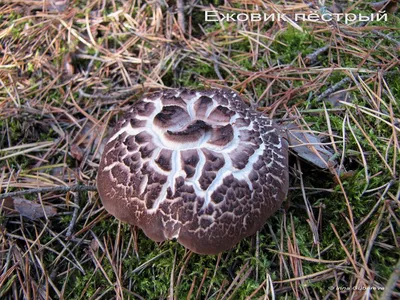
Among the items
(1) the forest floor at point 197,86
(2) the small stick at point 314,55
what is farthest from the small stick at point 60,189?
(2) the small stick at point 314,55

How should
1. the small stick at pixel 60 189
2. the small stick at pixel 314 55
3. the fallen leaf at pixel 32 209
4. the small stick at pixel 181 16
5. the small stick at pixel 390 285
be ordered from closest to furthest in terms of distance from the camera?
1. the small stick at pixel 390 285
2. the small stick at pixel 60 189
3. the fallen leaf at pixel 32 209
4. the small stick at pixel 314 55
5. the small stick at pixel 181 16

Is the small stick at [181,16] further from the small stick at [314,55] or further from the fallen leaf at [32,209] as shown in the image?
the fallen leaf at [32,209]

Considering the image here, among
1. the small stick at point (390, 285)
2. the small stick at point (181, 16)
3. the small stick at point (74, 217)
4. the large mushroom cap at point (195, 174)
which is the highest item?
the small stick at point (181, 16)

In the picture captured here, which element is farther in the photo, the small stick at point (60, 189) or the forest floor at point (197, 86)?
the small stick at point (60, 189)

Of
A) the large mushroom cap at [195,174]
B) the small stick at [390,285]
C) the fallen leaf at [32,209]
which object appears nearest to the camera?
the small stick at [390,285]

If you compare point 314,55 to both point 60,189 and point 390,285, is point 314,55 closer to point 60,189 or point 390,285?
point 390,285

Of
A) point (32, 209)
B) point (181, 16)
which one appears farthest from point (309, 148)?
point (32, 209)

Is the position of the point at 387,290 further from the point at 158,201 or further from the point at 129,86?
the point at 129,86
